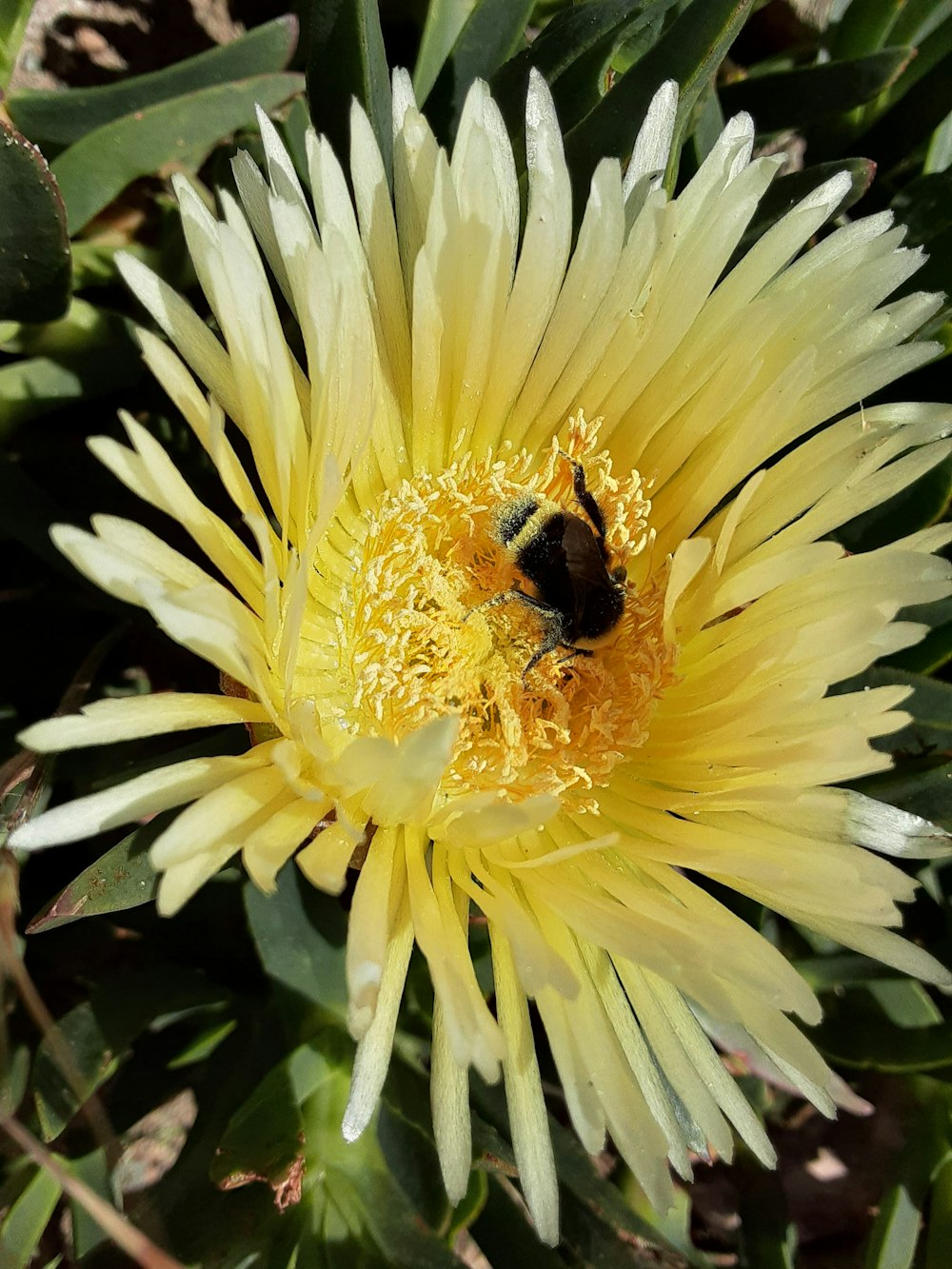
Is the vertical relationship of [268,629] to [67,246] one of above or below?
below

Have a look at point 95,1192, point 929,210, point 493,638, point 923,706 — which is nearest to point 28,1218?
point 95,1192

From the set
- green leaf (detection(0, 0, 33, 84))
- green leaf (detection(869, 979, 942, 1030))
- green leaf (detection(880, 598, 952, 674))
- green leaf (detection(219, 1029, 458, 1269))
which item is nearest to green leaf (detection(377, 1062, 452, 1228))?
green leaf (detection(219, 1029, 458, 1269))

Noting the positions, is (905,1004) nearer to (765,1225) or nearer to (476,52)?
(765,1225)

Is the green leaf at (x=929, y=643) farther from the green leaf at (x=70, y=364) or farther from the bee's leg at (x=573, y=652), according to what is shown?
the green leaf at (x=70, y=364)

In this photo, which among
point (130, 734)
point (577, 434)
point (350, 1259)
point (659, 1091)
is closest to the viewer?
point (130, 734)

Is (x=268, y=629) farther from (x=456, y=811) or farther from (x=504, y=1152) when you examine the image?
(x=504, y=1152)

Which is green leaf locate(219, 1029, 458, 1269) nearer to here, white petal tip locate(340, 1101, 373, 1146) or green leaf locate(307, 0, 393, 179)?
white petal tip locate(340, 1101, 373, 1146)

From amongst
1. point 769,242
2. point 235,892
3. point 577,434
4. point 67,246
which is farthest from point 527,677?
point 67,246
